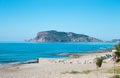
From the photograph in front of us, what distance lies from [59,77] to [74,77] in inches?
78.6

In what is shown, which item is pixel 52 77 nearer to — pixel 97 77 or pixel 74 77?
pixel 74 77

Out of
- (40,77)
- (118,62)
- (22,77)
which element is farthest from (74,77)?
(118,62)

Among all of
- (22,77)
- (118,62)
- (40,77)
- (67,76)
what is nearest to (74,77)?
(67,76)

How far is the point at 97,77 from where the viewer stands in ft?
125

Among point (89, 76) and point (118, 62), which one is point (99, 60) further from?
point (118, 62)

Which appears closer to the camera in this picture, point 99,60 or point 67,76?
point 99,60

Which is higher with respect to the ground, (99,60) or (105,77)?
(99,60)

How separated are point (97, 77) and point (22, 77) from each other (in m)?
9.91

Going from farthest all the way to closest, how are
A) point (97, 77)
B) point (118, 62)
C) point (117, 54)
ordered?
point (118, 62)
point (117, 54)
point (97, 77)

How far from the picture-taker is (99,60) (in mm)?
34844

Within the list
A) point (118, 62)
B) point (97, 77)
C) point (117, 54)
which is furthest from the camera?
point (118, 62)

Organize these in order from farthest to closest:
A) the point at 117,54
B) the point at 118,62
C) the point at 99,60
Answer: the point at 118,62, the point at 117,54, the point at 99,60

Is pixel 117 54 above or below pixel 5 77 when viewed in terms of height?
above

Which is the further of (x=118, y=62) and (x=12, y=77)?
(x=118, y=62)
